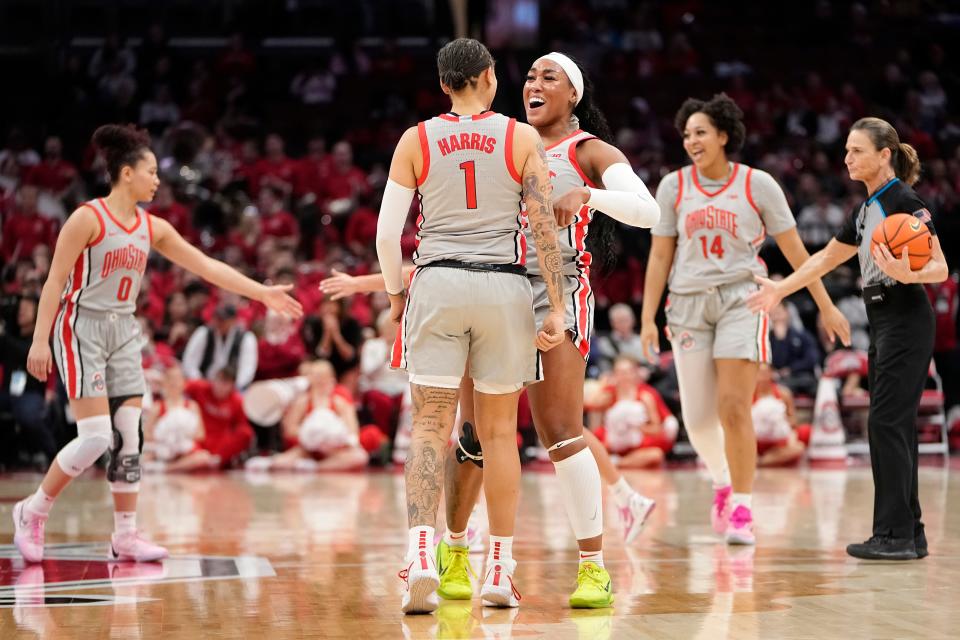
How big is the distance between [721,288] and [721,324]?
213 mm

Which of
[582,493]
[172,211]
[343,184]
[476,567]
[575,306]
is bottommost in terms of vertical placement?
[476,567]

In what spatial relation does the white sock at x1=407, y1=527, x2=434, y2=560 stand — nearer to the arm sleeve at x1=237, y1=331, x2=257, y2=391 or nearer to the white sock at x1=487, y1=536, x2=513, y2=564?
the white sock at x1=487, y1=536, x2=513, y2=564

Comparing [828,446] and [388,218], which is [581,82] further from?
[828,446]

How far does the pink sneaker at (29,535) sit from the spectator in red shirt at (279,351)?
21.5 ft

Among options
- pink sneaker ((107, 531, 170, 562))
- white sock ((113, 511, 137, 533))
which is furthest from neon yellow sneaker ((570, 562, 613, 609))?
white sock ((113, 511, 137, 533))

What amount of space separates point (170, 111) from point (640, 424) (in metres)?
9.78

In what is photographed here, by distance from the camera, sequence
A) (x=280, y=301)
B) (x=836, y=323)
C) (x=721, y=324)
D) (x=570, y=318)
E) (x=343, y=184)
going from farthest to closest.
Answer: (x=343, y=184) → (x=721, y=324) → (x=836, y=323) → (x=280, y=301) → (x=570, y=318)

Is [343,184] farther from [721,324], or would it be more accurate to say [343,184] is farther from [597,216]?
[597,216]

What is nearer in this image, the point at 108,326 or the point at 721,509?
the point at 108,326

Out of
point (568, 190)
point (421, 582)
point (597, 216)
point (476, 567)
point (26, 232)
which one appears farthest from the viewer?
point (26, 232)

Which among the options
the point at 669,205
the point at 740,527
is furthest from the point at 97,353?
the point at 740,527

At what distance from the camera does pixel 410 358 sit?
459 cm

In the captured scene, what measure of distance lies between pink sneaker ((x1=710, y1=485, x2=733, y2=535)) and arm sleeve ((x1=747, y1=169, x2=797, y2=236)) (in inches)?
56.6

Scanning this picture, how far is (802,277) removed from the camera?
620cm
